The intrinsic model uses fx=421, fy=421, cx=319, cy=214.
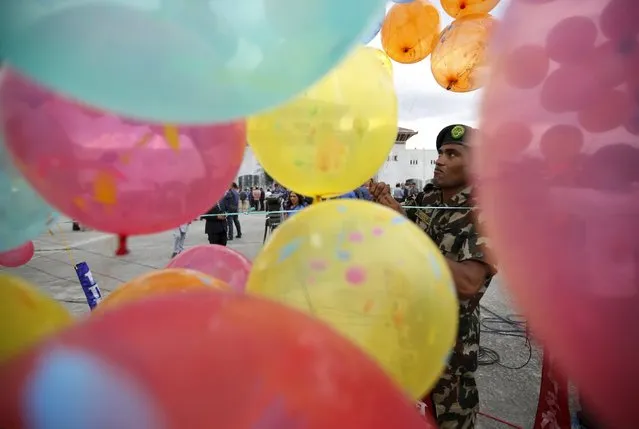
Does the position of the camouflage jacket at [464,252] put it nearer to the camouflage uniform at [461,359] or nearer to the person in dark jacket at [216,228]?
the camouflage uniform at [461,359]

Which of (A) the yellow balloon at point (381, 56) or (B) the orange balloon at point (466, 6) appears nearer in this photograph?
(A) the yellow balloon at point (381, 56)

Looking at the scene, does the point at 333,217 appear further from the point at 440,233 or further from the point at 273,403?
the point at 440,233

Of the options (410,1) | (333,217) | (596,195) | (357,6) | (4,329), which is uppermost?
(410,1)

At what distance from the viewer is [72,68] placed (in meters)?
0.63

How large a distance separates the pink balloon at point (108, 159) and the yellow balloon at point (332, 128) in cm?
24

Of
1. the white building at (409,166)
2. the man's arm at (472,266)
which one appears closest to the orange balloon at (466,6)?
the man's arm at (472,266)

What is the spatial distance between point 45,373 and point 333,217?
720 millimetres

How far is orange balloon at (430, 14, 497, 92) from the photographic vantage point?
2527 mm

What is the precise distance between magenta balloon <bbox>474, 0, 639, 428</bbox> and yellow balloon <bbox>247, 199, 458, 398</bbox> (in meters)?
0.35

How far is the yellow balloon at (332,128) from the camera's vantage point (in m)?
1.20

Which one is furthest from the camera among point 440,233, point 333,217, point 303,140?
point 440,233

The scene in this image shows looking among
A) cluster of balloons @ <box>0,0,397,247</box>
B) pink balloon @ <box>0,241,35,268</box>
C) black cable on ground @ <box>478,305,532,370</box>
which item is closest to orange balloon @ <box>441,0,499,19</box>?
cluster of balloons @ <box>0,0,397,247</box>

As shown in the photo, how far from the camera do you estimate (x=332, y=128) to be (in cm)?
120

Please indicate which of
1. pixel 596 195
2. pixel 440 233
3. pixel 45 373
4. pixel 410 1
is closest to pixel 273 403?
pixel 45 373
